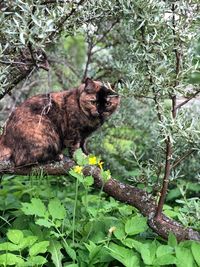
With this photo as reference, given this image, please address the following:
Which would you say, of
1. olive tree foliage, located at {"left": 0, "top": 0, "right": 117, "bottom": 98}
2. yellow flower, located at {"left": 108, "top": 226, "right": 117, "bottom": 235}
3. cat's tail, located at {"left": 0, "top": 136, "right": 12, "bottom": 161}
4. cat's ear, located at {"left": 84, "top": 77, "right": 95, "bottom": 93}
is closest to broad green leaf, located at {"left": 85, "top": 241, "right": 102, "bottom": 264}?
yellow flower, located at {"left": 108, "top": 226, "right": 117, "bottom": 235}

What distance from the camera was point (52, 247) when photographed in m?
3.41

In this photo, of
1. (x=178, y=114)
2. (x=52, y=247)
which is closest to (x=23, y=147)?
(x=52, y=247)

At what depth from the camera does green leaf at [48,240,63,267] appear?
10.9ft

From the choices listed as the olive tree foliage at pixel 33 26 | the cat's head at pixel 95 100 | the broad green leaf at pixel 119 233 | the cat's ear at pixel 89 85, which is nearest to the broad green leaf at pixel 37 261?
the broad green leaf at pixel 119 233

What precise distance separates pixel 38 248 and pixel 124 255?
0.50 m

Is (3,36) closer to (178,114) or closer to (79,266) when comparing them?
(178,114)

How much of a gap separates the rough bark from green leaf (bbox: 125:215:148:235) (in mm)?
115

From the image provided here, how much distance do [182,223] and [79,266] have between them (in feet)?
2.56

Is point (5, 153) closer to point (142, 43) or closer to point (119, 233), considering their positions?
point (119, 233)

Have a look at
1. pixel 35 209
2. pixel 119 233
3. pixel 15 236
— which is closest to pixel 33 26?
pixel 35 209

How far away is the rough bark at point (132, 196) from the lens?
355 cm

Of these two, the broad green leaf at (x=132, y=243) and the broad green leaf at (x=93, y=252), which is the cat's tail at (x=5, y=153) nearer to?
the broad green leaf at (x=93, y=252)

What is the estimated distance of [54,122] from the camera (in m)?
4.05

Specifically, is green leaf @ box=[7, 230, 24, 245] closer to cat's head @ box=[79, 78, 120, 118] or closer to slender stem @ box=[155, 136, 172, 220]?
slender stem @ box=[155, 136, 172, 220]
